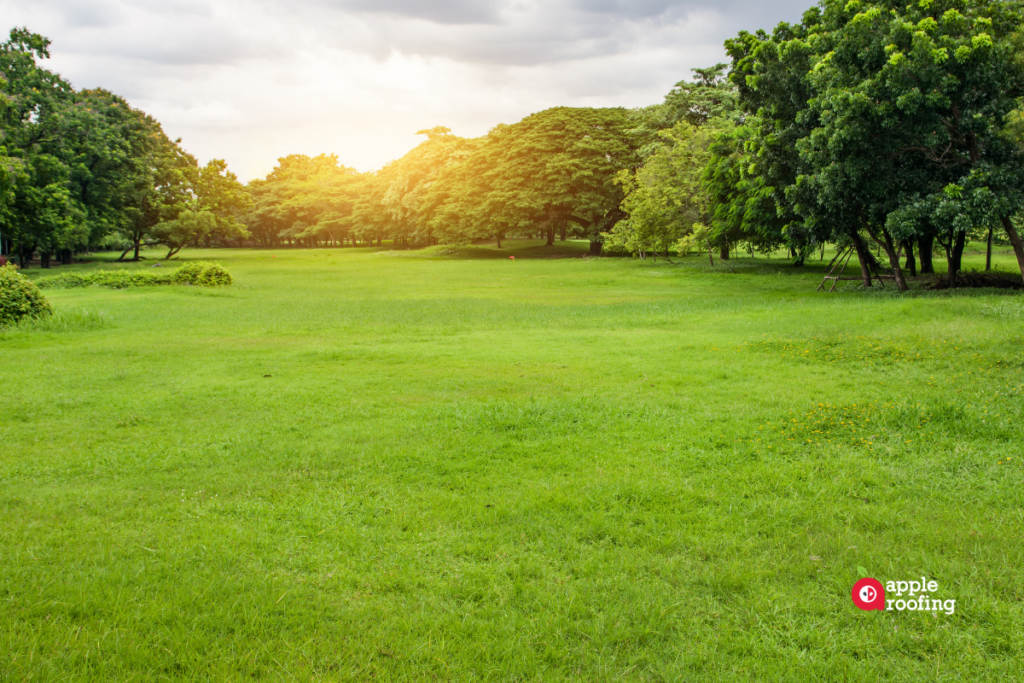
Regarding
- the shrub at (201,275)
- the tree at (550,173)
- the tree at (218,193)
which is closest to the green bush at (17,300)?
the shrub at (201,275)

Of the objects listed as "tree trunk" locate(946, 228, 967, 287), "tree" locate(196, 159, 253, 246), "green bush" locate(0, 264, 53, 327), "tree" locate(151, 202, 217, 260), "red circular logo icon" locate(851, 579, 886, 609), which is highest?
"tree" locate(196, 159, 253, 246)

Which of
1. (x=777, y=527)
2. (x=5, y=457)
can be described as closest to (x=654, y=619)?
(x=777, y=527)

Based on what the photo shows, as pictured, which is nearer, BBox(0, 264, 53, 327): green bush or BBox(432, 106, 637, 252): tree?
BBox(0, 264, 53, 327): green bush

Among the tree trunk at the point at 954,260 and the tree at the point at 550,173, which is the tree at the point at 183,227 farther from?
the tree trunk at the point at 954,260

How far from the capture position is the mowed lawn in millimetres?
3227

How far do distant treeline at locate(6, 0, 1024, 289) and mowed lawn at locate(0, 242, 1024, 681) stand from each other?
7.21 m

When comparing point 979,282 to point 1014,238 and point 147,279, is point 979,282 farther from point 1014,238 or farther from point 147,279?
point 147,279

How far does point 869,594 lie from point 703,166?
32875 mm

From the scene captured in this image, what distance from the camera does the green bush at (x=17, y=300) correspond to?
13.3 meters

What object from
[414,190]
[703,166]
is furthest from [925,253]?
[414,190]

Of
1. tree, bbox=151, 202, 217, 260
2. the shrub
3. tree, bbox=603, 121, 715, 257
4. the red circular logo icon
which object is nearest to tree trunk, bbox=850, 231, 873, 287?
tree, bbox=603, 121, 715, 257

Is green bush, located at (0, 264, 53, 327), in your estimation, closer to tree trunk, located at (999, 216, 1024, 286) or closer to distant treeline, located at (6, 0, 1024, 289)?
distant treeline, located at (6, 0, 1024, 289)

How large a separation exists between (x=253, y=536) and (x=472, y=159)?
50.8 meters

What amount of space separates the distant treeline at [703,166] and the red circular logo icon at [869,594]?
38.1ft
